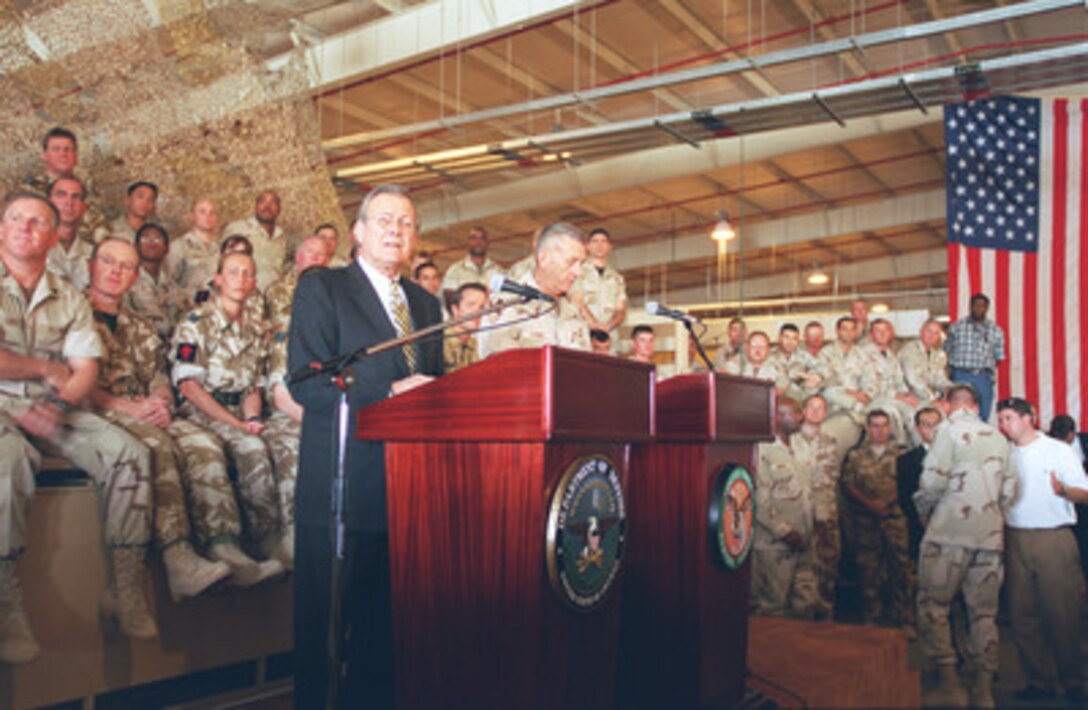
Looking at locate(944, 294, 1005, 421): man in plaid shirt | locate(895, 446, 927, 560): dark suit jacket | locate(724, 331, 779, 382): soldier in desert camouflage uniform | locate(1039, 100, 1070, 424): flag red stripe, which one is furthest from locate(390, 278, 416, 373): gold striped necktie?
locate(1039, 100, 1070, 424): flag red stripe

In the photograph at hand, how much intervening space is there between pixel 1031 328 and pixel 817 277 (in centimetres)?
866

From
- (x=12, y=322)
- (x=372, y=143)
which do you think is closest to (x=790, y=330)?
(x=372, y=143)

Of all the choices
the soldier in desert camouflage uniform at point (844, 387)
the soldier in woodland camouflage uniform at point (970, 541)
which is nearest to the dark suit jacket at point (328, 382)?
the soldier in woodland camouflage uniform at point (970, 541)

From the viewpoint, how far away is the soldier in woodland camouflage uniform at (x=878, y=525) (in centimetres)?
639

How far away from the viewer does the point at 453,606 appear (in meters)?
1.70

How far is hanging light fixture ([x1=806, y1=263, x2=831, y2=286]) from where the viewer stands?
16.0 m

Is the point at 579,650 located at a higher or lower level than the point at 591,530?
lower

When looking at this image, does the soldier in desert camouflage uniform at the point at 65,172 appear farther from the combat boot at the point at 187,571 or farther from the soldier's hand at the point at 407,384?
the soldier's hand at the point at 407,384

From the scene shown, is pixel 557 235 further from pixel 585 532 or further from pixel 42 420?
pixel 42 420

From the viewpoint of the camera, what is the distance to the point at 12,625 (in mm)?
2326

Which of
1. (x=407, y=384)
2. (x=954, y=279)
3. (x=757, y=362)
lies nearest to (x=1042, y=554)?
(x=757, y=362)

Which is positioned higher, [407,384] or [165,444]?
[407,384]

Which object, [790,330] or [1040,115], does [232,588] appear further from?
[1040,115]

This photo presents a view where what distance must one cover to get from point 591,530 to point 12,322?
76.7 inches
